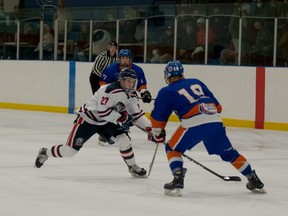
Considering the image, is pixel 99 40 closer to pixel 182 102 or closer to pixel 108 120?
pixel 108 120

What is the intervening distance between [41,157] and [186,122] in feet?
5.28

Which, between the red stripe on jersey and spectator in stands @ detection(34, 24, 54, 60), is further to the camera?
spectator in stands @ detection(34, 24, 54, 60)

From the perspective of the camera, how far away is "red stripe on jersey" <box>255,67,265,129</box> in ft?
38.1

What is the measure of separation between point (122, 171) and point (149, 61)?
6.53 meters

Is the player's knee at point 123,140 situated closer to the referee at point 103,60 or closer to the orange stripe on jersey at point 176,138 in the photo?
the orange stripe on jersey at point 176,138

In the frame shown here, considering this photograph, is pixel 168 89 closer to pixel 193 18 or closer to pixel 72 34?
pixel 193 18

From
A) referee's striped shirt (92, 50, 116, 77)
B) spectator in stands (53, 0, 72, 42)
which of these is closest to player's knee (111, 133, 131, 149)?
referee's striped shirt (92, 50, 116, 77)

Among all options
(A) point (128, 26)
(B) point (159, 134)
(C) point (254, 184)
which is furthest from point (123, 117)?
(A) point (128, 26)

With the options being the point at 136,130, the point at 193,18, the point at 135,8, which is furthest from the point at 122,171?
the point at 135,8

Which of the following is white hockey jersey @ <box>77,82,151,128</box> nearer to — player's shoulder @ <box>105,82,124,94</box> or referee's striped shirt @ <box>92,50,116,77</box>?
player's shoulder @ <box>105,82,124,94</box>

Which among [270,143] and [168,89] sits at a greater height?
[168,89]

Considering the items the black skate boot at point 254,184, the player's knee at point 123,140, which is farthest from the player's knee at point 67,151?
the black skate boot at point 254,184

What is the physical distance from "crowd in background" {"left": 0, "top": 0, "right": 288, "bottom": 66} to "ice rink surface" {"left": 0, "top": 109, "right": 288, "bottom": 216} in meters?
2.66

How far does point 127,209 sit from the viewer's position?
5109mm
